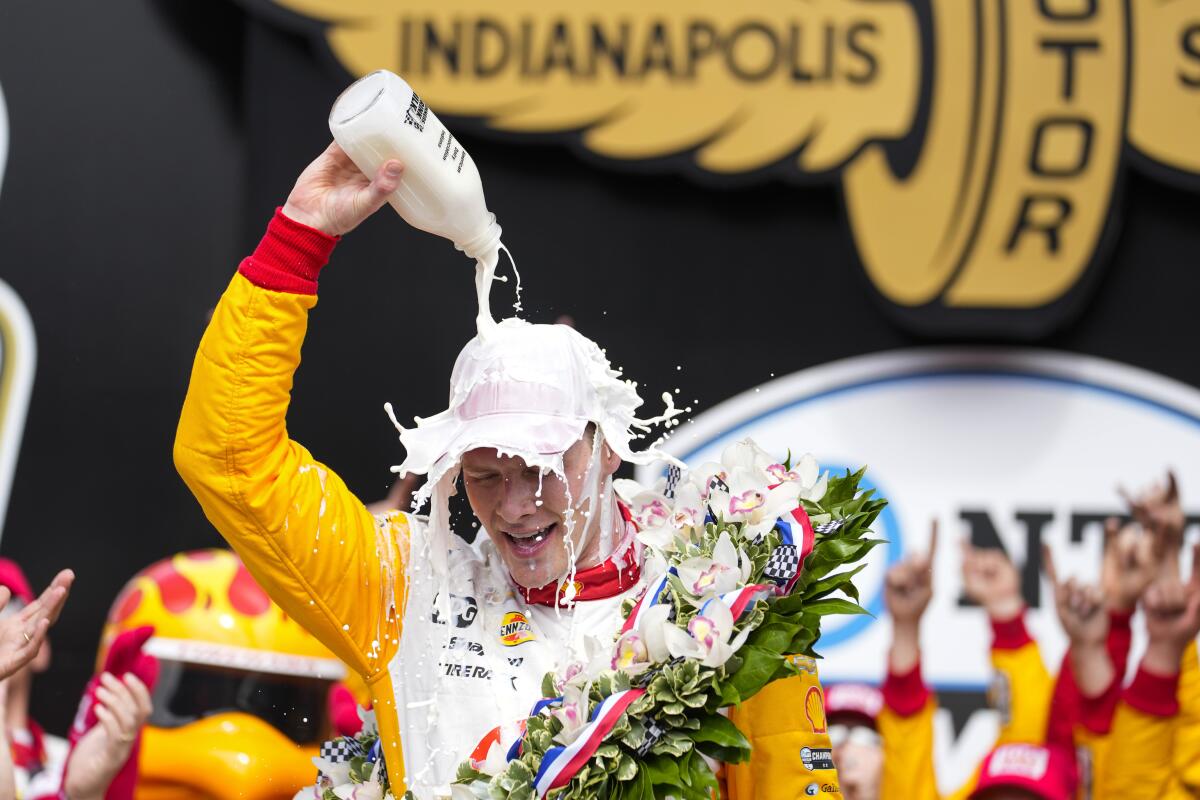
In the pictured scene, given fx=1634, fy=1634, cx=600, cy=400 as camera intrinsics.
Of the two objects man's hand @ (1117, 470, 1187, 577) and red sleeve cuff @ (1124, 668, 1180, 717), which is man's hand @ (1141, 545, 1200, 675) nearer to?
red sleeve cuff @ (1124, 668, 1180, 717)

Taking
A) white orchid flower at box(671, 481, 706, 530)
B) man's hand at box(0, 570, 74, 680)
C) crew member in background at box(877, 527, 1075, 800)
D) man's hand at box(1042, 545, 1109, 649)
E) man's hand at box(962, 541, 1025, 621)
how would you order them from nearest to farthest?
white orchid flower at box(671, 481, 706, 530), man's hand at box(0, 570, 74, 680), crew member in background at box(877, 527, 1075, 800), man's hand at box(1042, 545, 1109, 649), man's hand at box(962, 541, 1025, 621)

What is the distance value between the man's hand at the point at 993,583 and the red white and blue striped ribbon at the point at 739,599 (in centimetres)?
262

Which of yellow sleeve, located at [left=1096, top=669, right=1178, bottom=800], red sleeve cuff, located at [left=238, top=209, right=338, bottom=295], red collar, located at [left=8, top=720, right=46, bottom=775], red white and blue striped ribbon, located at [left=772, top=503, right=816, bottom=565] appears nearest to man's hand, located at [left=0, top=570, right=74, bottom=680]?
red sleeve cuff, located at [left=238, top=209, right=338, bottom=295]

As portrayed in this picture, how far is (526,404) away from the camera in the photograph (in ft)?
8.23

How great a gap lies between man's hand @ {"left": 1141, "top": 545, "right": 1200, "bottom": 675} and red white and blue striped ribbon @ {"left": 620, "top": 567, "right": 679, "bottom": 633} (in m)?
2.18

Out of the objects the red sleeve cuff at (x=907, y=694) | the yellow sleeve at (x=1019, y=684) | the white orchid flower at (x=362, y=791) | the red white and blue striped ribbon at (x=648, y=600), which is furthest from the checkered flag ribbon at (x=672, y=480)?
the yellow sleeve at (x=1019, y=684)

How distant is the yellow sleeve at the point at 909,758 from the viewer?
451 centimetres

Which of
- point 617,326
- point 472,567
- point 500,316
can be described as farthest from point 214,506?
point 617,326

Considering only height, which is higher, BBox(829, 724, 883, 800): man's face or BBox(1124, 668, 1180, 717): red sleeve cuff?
BBox(1124, 668, 1180, 717): red sleeve cuff

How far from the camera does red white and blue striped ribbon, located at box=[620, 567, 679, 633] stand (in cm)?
245

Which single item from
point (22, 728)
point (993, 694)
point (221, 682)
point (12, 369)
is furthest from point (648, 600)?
point (12, 369)

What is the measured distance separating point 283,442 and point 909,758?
2.62 metres

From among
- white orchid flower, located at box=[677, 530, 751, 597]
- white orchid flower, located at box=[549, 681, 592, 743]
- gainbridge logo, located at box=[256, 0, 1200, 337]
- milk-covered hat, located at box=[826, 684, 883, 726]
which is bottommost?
milk-covered hat, located at box=[826, 684, 883, 726]

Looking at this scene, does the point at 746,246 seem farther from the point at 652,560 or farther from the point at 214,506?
the point at 214,506
